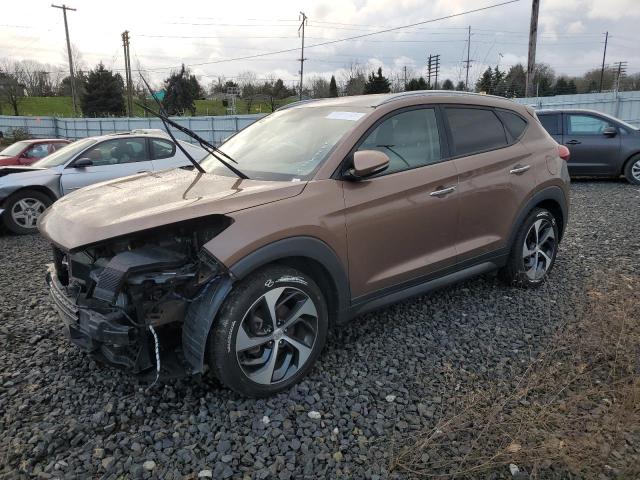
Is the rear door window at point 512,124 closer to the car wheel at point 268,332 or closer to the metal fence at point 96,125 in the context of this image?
the car wheel at point 268,332

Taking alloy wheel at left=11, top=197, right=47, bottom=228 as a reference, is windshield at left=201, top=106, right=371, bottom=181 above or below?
above

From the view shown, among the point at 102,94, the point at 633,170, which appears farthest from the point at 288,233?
the point at 102,94

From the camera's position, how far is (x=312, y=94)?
199 ft

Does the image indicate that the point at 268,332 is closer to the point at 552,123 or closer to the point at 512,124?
the point at 512,124

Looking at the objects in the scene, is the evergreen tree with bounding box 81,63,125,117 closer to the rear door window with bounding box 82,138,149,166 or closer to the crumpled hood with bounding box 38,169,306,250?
the rear door window with bounding box 82,138,149,166

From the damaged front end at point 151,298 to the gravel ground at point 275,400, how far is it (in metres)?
0.35

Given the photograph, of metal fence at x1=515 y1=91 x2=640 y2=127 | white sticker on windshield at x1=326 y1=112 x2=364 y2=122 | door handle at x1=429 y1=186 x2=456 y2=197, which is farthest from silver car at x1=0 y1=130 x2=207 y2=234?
metal fence at x1=515 y1=91 x2=640 y2=127

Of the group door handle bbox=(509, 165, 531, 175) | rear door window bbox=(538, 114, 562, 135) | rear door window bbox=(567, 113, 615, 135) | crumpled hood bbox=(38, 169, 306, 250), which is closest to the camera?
crumpled hood bbox=(38, 169, 306, 250)

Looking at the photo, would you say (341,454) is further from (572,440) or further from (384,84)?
(384,84)

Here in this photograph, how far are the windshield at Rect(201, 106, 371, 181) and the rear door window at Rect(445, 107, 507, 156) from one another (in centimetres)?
83

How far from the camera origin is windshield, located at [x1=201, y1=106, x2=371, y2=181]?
3.21 meters

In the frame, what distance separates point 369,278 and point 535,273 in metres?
2.07

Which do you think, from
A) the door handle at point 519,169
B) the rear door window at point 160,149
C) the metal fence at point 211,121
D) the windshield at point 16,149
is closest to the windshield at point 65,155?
the rear door window at point 160,149

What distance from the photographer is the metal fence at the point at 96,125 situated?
81.0 feet
